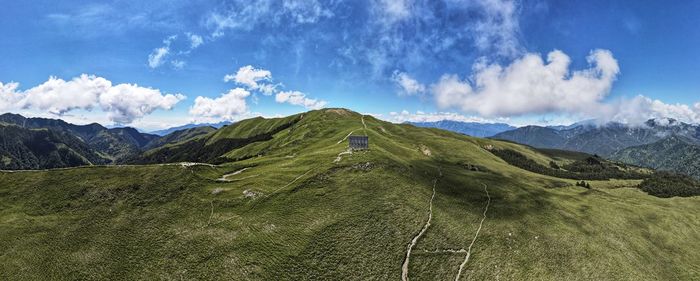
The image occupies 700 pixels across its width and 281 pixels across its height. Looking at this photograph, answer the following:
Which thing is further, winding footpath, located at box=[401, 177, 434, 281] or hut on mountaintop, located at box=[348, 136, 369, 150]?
hut on mountaintop, located at box=[348, 136, 369, 150]

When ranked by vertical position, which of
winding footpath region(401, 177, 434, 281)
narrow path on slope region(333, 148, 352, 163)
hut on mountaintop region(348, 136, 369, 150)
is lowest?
winding footpath region(401, 177, 434, 281)

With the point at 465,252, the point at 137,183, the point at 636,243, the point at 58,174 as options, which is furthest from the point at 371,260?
the point at 58,174

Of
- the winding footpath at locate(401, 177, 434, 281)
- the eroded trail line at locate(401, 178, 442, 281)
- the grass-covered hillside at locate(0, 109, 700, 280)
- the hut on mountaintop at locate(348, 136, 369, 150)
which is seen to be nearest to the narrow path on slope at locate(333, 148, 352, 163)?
the grass-covered hillside at locate(0, 109, 700, 280)

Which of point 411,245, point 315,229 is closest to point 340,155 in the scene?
point 315,229

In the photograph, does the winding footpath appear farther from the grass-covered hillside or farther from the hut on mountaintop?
the hut on mountaintop

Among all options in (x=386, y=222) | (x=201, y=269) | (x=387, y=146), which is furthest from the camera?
(x=387, y=146)

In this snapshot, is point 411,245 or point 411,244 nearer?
point 411,245

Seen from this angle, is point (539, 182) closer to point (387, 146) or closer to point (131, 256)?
point (387, 146)

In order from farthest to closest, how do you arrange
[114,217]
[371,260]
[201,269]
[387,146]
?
[387,146]
[114,217]
[371,260]
[201,269]

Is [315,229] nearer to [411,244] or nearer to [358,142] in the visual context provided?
[411,244]
